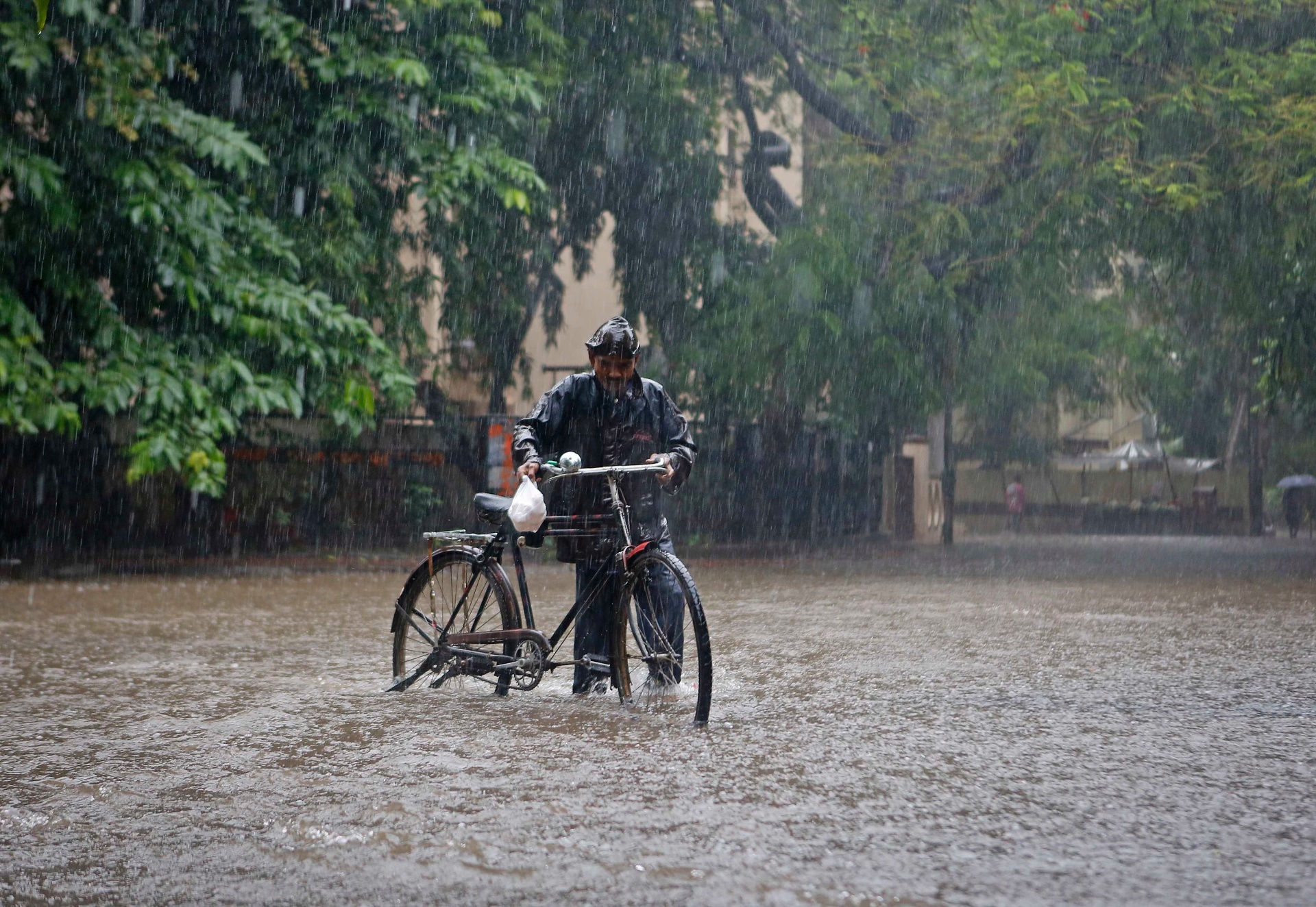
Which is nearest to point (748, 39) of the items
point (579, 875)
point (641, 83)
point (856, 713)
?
point (641, 83)

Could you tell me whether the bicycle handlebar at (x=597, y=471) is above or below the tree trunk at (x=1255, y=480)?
below

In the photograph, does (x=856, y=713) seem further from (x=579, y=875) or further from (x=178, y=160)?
(x=178, y=160)

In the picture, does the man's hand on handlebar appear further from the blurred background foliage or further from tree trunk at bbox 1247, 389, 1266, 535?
tree trunk at bbox 1247, 389, 1266, 535

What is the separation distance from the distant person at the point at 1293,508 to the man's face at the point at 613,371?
31.5 meters

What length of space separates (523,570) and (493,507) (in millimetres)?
323

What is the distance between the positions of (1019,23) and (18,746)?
16.1 meters

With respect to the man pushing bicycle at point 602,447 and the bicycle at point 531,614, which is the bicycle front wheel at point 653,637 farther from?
the man pushing bicycle at point 602,447

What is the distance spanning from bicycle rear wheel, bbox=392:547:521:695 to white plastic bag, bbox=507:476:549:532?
0.38 m

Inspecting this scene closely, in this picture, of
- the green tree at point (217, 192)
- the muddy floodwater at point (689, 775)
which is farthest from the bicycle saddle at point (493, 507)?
the green tree at point (217, 192)

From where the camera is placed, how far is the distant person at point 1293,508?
35812 mm

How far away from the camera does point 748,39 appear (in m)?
24.0

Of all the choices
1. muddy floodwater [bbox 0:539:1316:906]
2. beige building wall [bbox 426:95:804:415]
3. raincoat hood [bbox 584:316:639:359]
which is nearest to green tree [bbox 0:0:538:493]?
muddy floodwater [bbox 0:539:1316:906]

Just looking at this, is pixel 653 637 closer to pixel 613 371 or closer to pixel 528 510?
pixel 528 510

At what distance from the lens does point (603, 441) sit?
24.1 feet
